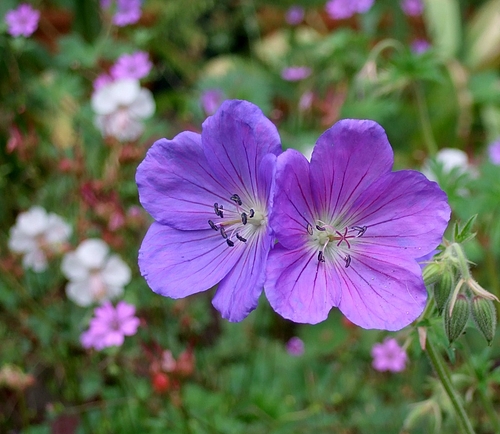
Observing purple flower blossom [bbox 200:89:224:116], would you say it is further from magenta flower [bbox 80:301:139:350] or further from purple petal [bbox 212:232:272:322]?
purple petal [bbox 212:232:272:322]

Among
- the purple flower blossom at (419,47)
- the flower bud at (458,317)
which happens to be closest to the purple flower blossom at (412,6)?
the purple flower blossom at (419,47)

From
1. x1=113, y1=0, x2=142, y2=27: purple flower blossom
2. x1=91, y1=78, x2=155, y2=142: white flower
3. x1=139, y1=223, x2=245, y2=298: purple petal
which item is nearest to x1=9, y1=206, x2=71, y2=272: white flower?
x1=91, y1=78, x2=155, y2=142: white flower

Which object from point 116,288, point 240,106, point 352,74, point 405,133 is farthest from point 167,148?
point 405,133

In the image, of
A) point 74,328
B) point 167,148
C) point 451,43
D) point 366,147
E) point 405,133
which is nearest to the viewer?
point 366,147

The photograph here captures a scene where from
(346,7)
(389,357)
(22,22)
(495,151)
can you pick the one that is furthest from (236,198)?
(346,7)

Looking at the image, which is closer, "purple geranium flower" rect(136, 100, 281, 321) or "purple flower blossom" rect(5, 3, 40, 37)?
"purple geranium flower" rect(136, 100, 281, 321)

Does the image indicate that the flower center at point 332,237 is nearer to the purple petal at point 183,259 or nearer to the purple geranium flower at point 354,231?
the purple geranium flower at point 354,231

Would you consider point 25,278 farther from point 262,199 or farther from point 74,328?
point 262,199
